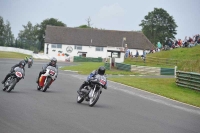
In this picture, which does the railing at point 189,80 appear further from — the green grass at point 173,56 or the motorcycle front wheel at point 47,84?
the green grass at point 173,56

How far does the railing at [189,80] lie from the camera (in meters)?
29.7

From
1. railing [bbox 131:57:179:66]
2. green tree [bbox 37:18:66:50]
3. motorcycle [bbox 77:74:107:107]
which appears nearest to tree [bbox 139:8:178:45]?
green tree [bbox 37:18:66:50]

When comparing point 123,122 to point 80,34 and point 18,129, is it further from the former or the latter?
point 80,34

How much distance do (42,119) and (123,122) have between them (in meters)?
2.37

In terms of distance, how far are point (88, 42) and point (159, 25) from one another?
26.7 meters

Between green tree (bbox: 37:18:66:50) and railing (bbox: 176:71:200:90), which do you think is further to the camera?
green tree (bbox: 37:18:66:50)

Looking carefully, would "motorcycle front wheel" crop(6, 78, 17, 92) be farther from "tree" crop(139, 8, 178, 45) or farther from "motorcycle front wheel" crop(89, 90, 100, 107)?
"tree" crop(139, 8, 178, 45)

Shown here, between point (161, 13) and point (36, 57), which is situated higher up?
point (161, 13)

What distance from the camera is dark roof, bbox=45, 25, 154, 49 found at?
3954 inches

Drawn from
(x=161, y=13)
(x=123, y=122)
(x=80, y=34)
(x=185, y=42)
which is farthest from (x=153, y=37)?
(x=123, y=122)

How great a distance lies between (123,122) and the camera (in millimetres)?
12227

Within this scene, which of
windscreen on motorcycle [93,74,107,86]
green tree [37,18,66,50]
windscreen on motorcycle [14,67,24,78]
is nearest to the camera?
windscreen on motorcycle [93,74,107,86]

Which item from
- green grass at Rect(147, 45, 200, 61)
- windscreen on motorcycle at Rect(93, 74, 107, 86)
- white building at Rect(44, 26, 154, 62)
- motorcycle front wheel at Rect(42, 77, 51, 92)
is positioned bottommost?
motorcycle front wheel at Rect(42, 77, 51, 92)

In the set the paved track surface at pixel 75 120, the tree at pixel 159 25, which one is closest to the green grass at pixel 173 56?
the paved track surface at pixel 75 120
